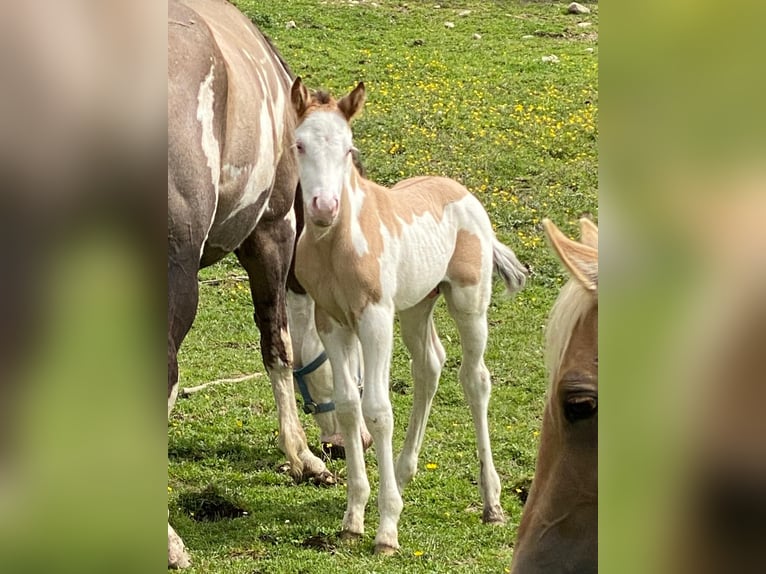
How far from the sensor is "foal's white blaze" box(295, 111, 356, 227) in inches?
150

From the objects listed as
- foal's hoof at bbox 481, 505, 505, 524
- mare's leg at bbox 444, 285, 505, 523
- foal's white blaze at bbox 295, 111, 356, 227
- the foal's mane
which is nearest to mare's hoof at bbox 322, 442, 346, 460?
mare's leg at bbox 444, 285, 505, 523

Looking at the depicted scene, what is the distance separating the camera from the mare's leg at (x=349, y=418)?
430 centimetres

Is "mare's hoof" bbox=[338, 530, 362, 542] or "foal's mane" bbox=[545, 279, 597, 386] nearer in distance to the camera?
"foal's mane" bbox=[545, 279, 597, 386]

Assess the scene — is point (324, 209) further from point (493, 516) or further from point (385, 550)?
point (493, 516)

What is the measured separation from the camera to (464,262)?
15.5 ft

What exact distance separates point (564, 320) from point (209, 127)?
2097 mm

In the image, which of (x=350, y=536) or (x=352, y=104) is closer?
(x=352, y=104)

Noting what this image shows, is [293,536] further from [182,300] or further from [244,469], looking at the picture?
[182,300]

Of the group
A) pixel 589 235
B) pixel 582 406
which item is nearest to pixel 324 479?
pixel 589 235

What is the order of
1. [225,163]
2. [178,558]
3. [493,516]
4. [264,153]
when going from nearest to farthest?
[225,163], [178,558], [264,153], [493,516]

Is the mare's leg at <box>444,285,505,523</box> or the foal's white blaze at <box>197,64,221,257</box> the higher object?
the foal's white blaze at <box>197,64,221,257</box>

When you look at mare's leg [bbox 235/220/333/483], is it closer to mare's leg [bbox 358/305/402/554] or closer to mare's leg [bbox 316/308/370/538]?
mare's leg [bbox 316/308/370/538]
